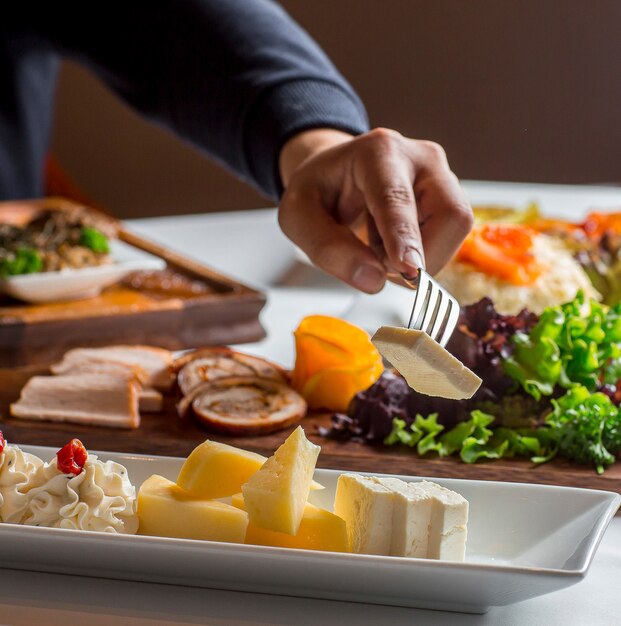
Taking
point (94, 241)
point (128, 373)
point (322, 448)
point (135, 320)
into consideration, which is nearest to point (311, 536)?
point (322, 448)

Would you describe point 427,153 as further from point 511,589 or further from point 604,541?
point 511,589

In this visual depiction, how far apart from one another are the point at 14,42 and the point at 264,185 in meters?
1.21

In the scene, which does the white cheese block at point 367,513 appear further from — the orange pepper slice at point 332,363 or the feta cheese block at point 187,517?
the orange pepper slice at point 332,363

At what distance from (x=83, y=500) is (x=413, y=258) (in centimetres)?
45

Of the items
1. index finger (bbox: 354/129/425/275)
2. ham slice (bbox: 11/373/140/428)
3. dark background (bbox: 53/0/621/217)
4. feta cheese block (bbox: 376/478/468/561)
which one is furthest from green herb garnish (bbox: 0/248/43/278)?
dark background (bbox: 53/0/621/217)

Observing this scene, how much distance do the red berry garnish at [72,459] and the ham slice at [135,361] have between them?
0.43 metres

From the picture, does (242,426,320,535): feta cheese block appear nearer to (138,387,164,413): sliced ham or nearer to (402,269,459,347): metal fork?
(402,269,459,347): metal fork

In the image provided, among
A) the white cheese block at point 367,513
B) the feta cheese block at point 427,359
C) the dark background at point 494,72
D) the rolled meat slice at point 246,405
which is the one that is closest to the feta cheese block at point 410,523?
the white cheese block at point 367,513

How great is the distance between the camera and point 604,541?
113 cm

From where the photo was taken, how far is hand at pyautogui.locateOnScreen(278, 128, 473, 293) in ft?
4.10

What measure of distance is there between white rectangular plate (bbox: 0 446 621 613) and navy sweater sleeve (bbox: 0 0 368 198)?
0.94 meters

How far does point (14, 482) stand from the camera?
0.98m

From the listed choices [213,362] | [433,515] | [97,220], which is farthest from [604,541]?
[97,220]

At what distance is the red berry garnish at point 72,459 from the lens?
99 cm
